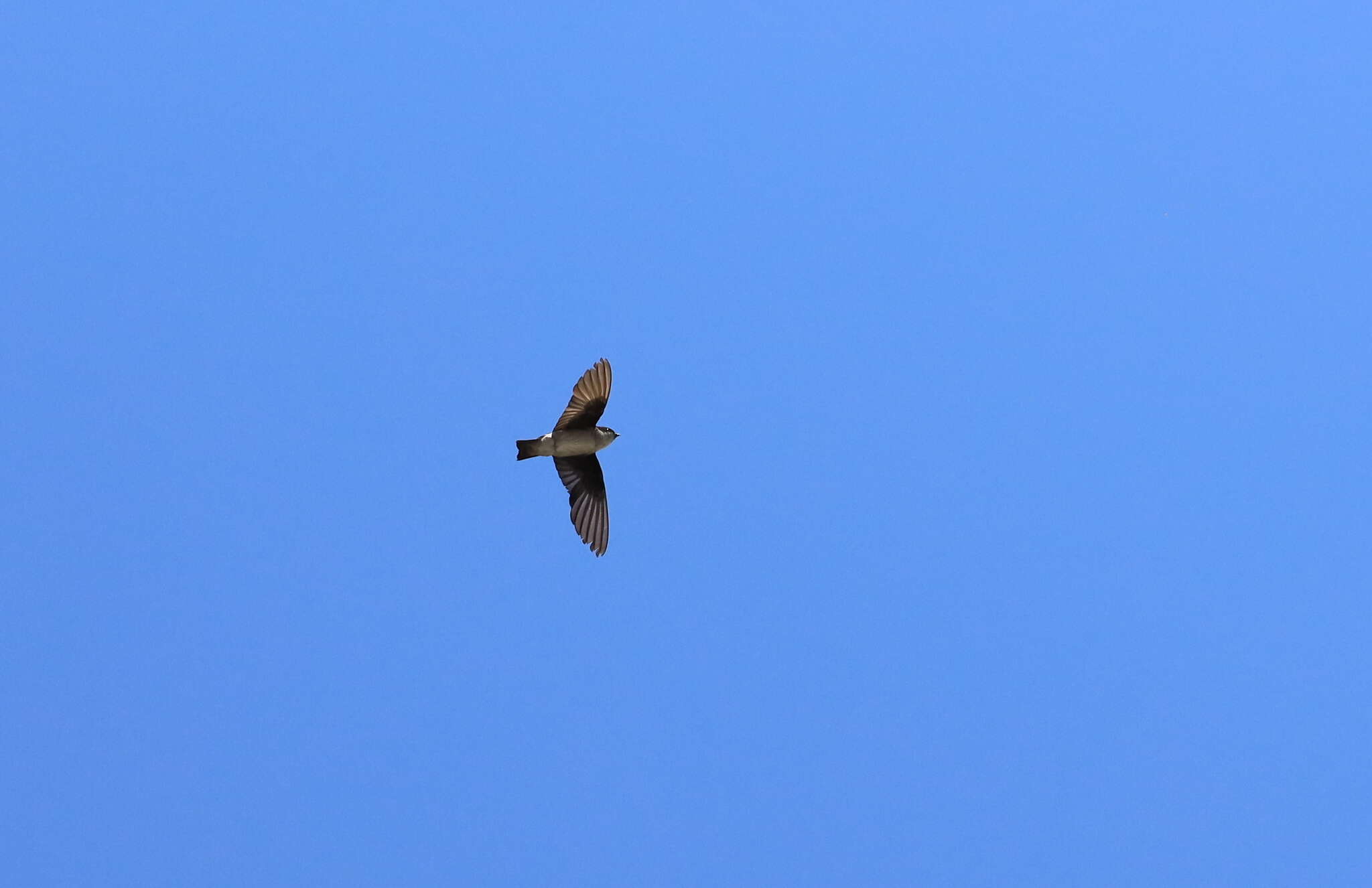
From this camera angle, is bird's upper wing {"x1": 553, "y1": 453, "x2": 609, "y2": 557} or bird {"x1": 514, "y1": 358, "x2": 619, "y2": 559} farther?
bird's upper wing {"x1": 553, "y1": 453, "x2": 609, "y2": 557}

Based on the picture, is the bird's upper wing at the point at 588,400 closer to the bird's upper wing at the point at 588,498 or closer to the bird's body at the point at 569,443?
the bird's body at the point at 569,443

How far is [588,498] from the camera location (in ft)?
16.3

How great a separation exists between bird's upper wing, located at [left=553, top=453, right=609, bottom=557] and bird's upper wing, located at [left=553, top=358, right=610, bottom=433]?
19 cm

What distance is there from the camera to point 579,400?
4723 mm

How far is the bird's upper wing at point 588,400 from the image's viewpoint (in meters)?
4.67

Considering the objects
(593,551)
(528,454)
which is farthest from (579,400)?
(593,551)

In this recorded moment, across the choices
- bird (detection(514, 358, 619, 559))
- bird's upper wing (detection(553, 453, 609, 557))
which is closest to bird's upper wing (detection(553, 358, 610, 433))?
bird (detection(514, 358, 619, 559))

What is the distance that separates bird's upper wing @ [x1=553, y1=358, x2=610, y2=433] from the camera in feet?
15.3

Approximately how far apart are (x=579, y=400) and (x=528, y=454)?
0.24 m

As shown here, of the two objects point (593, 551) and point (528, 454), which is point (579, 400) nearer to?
point (528, 454)

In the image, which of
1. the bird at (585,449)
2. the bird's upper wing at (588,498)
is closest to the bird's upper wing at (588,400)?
the bird at (585,449)

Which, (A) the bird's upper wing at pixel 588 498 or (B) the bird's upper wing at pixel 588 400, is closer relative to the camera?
(B) the bird's upper wing at pixel 588 400

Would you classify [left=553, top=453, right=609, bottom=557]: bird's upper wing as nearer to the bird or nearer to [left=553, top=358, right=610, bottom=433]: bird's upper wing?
the bird

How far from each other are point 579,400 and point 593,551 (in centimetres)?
54
